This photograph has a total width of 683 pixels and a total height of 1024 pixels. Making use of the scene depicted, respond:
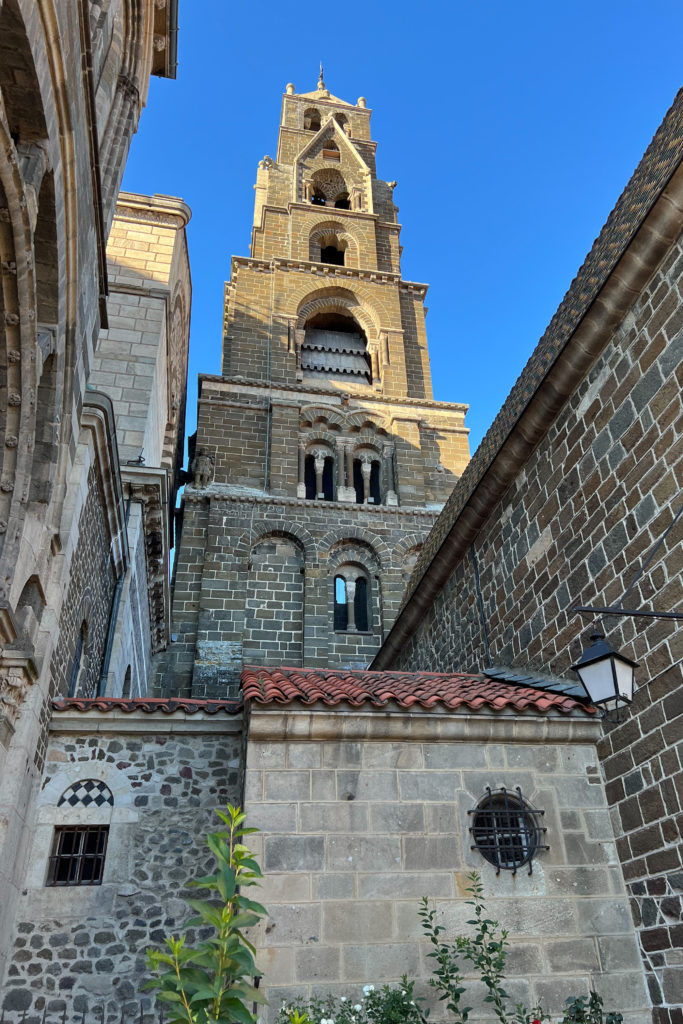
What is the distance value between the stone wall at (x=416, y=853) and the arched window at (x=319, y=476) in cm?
1590

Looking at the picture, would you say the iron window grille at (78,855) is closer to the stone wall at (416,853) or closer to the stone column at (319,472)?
the stone wall at (416,853)

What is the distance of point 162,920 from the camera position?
682 centimetres

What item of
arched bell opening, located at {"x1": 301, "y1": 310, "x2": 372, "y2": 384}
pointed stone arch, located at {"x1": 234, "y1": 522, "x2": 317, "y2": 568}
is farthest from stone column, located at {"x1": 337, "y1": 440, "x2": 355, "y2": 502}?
arched bell opening, located at {"x1": 301, "y1": 310, "x2": 372, "y2": 384}

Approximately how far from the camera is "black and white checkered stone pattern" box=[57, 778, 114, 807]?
23.9 feet

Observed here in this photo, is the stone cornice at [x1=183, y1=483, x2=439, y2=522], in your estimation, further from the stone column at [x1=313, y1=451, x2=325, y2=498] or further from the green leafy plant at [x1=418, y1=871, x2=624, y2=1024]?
the green leafy plant at [x1=418, y1=871, x2=624, y2=1024]

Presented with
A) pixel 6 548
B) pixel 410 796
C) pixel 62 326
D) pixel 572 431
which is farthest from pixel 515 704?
pixel 62 326

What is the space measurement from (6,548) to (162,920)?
3.70m

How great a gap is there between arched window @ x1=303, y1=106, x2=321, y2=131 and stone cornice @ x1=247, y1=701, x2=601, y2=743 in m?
33.0

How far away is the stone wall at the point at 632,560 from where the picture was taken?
5789mm

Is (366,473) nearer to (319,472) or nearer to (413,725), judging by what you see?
(319,472)

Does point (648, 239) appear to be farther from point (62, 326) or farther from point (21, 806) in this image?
point (21, 806)

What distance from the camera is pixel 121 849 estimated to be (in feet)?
23.2

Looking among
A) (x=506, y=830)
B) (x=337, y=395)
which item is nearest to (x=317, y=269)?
(x=337, y=395)

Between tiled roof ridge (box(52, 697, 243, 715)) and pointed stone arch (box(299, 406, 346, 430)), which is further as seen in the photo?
pointed stone arch (box(299, 406, 346, 430))
